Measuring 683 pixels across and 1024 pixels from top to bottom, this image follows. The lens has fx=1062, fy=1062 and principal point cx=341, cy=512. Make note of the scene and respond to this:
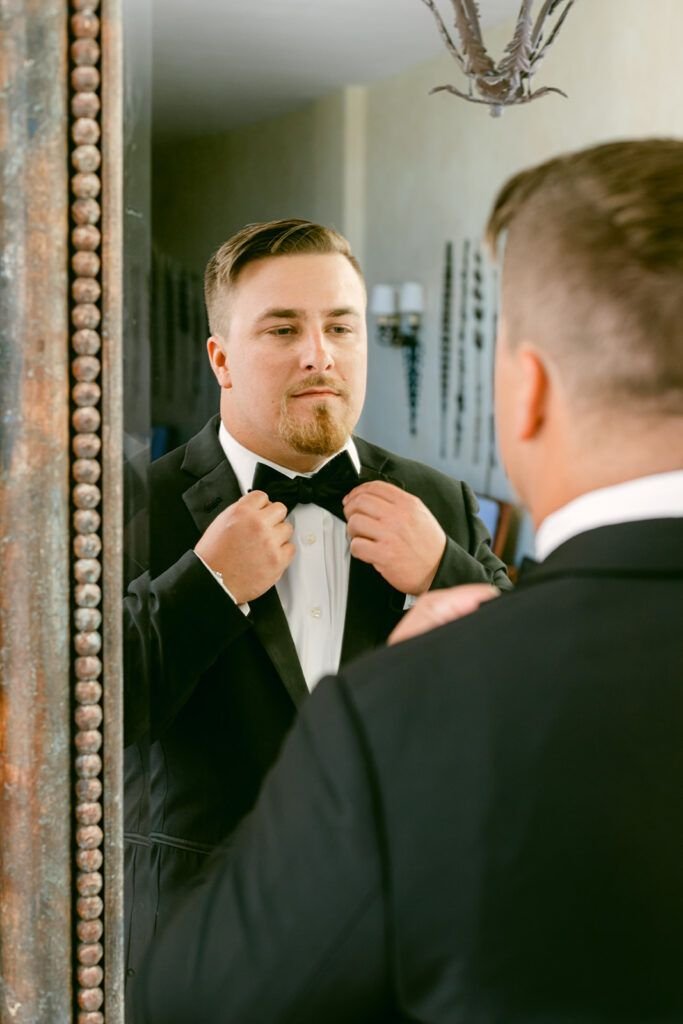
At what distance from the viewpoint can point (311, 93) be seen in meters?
0.88

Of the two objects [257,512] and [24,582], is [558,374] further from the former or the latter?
[24,582]

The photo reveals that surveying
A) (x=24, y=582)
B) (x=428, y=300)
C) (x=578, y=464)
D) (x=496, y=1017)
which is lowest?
(x=496, y=1017)

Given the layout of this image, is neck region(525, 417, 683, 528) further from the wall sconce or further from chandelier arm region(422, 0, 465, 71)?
chandelier arm region(422, 0, 465, 71)

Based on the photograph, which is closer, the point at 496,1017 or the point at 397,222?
the point at 496,1017

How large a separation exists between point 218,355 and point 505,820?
0.45 m

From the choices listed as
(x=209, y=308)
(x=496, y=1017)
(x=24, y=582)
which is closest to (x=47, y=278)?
(x=209, y=308)

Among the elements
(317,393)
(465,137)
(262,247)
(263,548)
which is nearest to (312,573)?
(263,548)

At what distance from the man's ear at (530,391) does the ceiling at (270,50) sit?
1.08 feet

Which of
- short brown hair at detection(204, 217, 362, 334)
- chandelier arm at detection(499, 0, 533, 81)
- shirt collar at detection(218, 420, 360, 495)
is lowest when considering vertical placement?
shirt collar at detection(218, 420, 360, 495)

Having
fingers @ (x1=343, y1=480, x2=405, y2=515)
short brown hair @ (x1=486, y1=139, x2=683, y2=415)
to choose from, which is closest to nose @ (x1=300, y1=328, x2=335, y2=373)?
fingers @ (x1=343, y1=480, x2=405, y2=515)

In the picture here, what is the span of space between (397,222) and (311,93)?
13 cm

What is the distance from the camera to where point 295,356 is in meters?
0.89

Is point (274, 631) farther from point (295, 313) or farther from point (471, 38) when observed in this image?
point (471, 38)

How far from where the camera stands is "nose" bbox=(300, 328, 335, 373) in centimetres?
89
